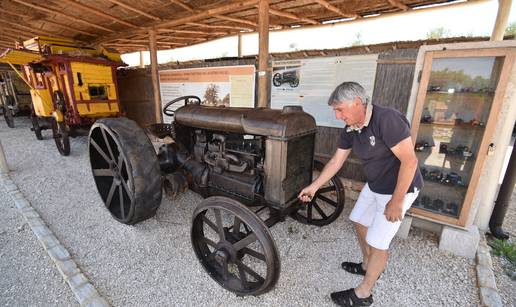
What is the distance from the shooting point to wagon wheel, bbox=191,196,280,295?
1530 millimetres

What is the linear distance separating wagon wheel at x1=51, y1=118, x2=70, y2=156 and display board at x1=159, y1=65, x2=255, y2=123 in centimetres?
209

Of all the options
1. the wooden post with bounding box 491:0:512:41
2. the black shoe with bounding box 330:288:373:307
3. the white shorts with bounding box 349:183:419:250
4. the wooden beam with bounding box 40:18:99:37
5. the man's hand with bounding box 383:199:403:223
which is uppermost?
the wooden beam with bounding box 40:18:99:37

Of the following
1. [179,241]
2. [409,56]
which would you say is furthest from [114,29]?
[409,56]

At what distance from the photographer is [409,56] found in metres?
2.83

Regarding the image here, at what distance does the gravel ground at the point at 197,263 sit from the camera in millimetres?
1797

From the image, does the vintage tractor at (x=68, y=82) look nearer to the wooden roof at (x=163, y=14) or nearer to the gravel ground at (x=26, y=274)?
the wooden roof at (x=163, y=14)

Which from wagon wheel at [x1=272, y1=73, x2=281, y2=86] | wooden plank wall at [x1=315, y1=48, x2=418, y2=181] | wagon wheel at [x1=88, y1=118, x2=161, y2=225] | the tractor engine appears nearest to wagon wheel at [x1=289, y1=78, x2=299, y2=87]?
wagon wheel at [x1=272, y1=73, x2=281, y2=86]

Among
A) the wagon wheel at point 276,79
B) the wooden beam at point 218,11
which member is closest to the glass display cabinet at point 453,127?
the wagon wheel at point 276,79

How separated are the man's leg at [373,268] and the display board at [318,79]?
2135 millimetres

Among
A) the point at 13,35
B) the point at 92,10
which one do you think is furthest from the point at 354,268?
the point at 13,35

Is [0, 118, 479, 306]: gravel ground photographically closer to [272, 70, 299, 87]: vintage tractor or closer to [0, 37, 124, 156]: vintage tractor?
[272, 70, 299, 87]: vintage tractor

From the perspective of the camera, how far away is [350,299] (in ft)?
5.66

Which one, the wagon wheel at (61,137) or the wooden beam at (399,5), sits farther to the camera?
the wagon wheel at (61,137)

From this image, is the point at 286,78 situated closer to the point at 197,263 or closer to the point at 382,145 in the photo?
the point at 382,145
